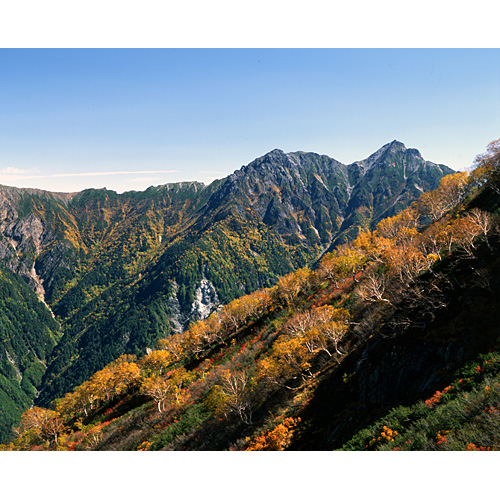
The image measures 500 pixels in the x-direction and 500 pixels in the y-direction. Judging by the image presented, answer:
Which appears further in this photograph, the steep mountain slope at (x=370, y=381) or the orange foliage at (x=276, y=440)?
the orange foliage at (x=276, y=440)

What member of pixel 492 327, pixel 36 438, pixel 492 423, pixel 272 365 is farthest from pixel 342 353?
pixel 36 438

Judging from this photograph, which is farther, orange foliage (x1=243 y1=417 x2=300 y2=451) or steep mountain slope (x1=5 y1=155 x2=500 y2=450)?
orange foliage (x1=243 y1=417 x2=300 y2=451)

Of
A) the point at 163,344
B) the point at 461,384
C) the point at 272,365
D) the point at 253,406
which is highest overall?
the point at 461,384

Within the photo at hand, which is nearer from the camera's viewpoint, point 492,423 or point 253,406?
point 492,423

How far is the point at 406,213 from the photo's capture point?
81375mm

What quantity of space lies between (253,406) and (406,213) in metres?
76.4

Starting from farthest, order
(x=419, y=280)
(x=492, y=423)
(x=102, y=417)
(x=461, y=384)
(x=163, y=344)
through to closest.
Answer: (x=163, y=344), (x=102, y=417), (x=419, y=280), (x=461, y=384), (x=492, y=423)

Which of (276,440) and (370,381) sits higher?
(370,381)

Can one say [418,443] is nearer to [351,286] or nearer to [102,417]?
[351,286]

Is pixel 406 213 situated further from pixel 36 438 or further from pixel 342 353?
pixel 36 438

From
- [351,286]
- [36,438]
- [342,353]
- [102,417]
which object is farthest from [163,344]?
[342,353]

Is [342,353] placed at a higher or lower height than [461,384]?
lower

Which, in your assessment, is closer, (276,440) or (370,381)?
(276,440)

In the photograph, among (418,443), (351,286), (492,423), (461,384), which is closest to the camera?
(492,423)
